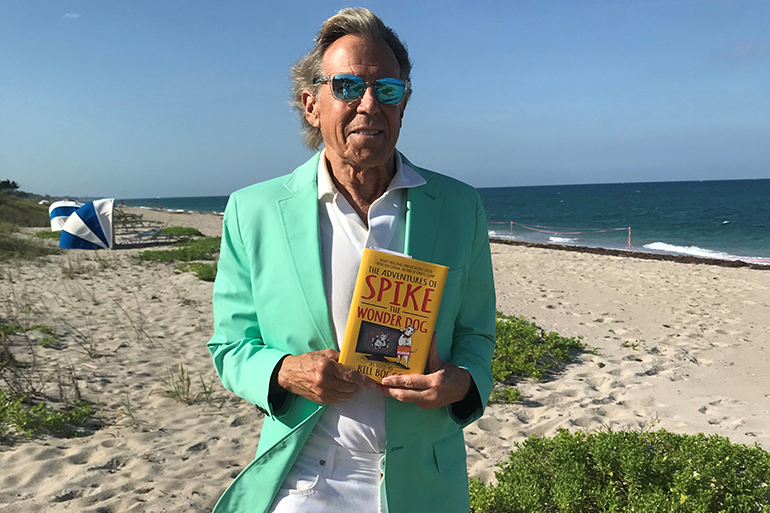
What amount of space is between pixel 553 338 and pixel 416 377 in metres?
6.53

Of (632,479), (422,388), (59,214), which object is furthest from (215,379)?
(59,214)

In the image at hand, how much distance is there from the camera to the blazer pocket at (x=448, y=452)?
5.68ft

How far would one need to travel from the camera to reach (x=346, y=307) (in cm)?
170

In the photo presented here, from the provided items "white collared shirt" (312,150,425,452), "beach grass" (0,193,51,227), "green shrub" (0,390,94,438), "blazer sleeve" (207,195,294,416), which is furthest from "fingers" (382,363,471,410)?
"beach grass" (0,193,51,227)

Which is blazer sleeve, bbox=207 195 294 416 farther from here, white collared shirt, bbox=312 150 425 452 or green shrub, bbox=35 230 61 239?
green shrub, bbox=35 230 61 239

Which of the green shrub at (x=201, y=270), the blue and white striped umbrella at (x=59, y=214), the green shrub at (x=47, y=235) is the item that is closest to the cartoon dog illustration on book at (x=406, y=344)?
the green shrub at (x=201, y=270)

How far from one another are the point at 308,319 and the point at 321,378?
0.22m

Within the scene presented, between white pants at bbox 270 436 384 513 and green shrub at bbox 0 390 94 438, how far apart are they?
3.93m

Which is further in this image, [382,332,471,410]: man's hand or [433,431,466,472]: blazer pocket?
[433,431,466,472]: blazer pocket

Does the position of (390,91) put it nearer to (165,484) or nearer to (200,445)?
(165,484)

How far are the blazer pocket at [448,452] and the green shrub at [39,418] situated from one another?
13.6 feet

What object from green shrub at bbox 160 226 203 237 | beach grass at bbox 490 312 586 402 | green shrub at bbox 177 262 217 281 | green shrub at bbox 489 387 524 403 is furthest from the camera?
green shrub at bbox 160 226 203 237

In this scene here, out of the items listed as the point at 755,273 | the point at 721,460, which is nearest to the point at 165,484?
the point at 721,460

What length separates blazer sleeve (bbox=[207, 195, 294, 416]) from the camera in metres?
1.72
